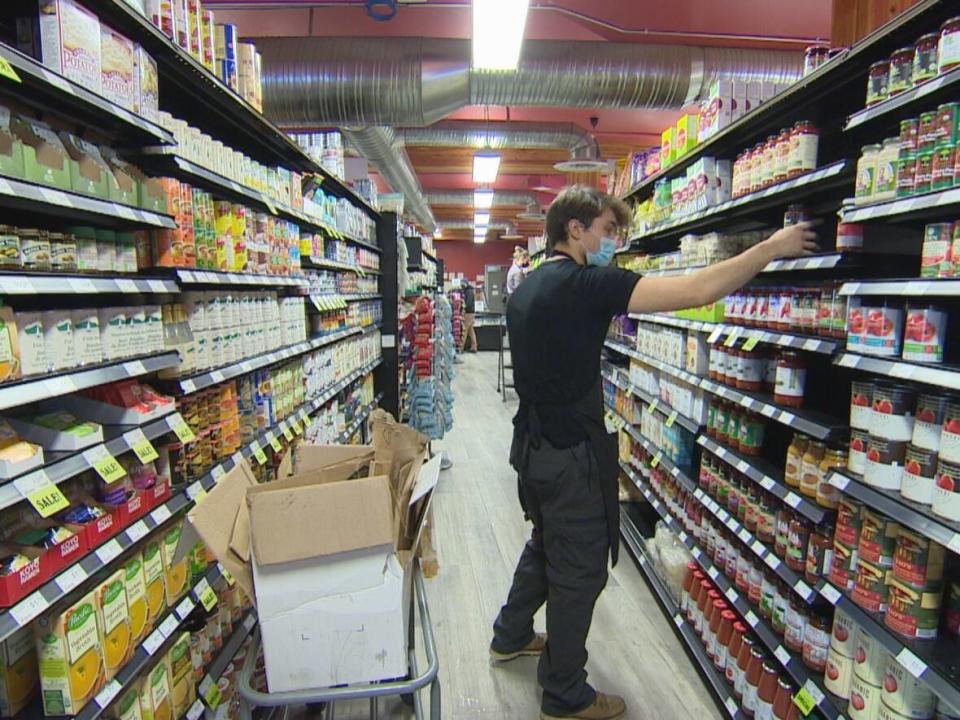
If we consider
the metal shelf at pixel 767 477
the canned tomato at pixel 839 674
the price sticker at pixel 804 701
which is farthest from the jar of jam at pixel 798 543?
the price sticker at pixel 804 701

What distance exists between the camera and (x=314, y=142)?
14.8 ft

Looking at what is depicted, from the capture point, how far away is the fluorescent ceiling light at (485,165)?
879 cm

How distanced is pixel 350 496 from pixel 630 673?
2111mm

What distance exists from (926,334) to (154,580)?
2418 mm

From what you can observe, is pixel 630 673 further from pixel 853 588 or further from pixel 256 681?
pixel 256 681

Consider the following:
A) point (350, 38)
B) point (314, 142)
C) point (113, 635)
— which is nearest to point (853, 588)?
point (113, 635)

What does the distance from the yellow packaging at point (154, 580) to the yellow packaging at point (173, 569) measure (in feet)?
0.08

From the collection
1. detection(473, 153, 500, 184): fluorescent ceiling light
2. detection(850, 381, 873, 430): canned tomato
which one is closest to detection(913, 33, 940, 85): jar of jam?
detection(850, 381, 873, 430): canned tomato

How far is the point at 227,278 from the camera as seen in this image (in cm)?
244

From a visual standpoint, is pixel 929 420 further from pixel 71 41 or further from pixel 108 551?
pixel 71 41

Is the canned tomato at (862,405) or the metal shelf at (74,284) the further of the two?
the canned tomato at (862,405)

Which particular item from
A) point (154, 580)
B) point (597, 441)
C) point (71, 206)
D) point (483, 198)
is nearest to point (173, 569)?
point (154, 580)

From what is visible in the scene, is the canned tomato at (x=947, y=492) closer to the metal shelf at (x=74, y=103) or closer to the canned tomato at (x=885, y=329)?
the canned tomato at (x=885, y=329)

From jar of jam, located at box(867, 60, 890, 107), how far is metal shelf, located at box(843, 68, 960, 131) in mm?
49
